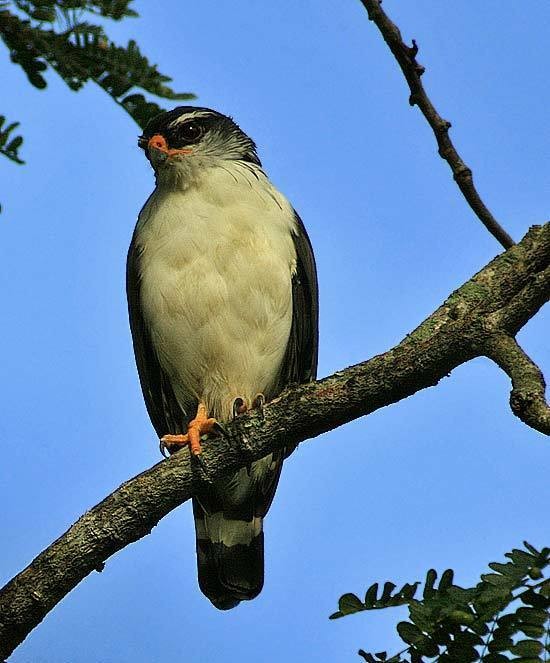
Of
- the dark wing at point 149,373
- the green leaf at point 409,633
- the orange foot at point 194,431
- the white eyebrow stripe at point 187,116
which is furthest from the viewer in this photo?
the white eyebrow stripe at point 187,116

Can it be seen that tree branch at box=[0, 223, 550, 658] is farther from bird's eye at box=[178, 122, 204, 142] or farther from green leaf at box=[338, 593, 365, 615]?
bird's eye at box=[178, 122, 204, 142]

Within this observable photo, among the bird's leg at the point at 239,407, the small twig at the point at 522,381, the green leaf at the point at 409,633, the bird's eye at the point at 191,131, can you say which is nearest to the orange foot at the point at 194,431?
the bird's leg at the point at 239,407

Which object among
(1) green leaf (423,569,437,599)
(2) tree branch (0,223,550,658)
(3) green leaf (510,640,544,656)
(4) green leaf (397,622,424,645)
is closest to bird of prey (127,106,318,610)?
(2) tree branch (0,223,550,658)

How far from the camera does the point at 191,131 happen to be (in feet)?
19.7

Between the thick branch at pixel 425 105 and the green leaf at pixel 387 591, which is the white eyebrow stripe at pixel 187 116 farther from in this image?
the green leaf at pixel 387 591

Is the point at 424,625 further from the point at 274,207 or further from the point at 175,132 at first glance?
the point at 175,132

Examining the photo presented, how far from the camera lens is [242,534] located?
5660mm

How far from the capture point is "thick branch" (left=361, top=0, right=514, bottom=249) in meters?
3.33

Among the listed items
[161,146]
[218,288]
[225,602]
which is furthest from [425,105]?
[225,602]

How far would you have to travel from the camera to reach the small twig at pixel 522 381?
318 cm

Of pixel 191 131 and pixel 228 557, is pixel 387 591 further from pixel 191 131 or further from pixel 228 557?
pixel 191 131

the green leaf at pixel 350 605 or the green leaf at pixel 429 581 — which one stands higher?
the green leaf at pixel 350 605

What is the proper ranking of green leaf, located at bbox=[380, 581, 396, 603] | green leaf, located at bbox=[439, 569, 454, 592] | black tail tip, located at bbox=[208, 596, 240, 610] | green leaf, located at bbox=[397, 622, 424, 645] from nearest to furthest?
green leaf, located at bbox=[397, 622, 424, 645]
green leaf, located at bbox=[439, 569, 454, 592]
green leaf, located at bbox=[380, 581, 396, 603]
black tail tip, located at bbox=[208, 596, 240, 610]

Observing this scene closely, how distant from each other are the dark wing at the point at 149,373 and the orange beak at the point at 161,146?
53cm
